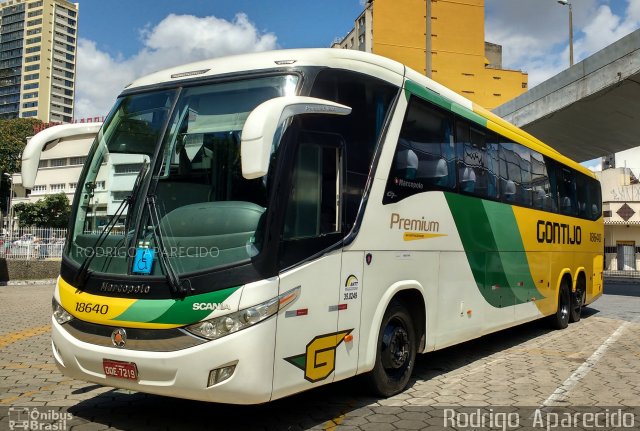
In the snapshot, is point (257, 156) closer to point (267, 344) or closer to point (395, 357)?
point (267, 344)

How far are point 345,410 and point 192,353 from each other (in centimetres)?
197

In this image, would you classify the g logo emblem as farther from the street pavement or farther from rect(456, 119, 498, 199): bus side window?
rect(456, 119, 498, 199): bus side window

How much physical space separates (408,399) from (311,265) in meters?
2.18

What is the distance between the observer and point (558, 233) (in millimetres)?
10891

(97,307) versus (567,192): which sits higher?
(567,192)

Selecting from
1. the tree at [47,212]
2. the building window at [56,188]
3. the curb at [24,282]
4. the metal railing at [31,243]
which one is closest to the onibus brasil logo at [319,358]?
the curb at [24,282]

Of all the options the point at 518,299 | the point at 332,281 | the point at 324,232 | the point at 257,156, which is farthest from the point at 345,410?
the point at 518,299

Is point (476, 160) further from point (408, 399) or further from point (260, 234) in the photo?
point (260, 234)

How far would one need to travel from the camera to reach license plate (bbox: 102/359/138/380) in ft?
14.0

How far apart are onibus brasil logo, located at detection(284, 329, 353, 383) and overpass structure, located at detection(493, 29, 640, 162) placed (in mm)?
12827

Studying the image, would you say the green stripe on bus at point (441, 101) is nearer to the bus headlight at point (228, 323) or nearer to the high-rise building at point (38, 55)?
the bus headlight at point (228, 323)

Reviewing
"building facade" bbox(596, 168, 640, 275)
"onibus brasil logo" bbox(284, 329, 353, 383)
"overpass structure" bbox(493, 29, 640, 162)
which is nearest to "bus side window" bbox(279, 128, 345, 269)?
"onibus brasil logo" bbox(284, 329, 353, 383)

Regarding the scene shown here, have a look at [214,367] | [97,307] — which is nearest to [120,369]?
[97,307]

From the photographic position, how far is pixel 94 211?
16.5 feet
